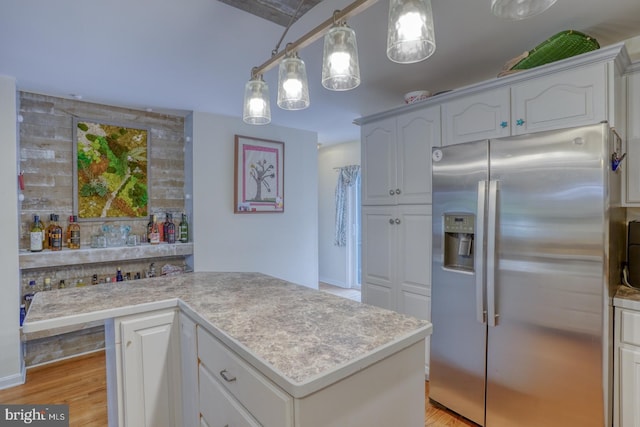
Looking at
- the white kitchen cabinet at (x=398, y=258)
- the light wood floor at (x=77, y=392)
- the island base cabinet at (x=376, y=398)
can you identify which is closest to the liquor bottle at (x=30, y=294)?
the light wood floor at (x=77, y=392)

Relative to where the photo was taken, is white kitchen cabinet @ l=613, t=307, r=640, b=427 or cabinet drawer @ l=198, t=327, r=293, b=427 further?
white kitchen cabinet @ l=613, t=307, r=640, b=427

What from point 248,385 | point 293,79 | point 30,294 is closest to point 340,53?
point 293,79

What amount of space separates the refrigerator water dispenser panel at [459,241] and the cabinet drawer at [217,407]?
1.49 m

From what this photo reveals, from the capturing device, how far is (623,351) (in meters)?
1.56

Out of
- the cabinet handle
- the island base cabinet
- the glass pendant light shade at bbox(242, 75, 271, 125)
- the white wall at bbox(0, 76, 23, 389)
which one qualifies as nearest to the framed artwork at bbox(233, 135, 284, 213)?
the white wall at bbox(0, 76, 23, 389)

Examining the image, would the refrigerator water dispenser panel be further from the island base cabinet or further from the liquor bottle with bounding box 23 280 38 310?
the liquor bottle with bounding box 23 280 38 310

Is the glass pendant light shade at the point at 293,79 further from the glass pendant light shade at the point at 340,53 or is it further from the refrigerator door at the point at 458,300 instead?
the refrigerator door at the point at 458,300

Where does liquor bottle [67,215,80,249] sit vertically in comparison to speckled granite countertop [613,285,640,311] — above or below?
above

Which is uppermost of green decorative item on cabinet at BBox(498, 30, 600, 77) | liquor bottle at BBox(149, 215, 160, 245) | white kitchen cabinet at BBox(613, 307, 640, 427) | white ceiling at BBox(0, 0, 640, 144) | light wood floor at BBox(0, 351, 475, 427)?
white ceiling at BBox(0, 0, 640, 144)

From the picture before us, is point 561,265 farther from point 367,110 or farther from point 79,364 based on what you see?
point 79,364

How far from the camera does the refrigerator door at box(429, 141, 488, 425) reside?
1877 mm

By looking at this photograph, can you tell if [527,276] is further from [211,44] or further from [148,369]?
[211,44]

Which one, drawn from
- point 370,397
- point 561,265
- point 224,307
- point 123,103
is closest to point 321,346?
point 370,397

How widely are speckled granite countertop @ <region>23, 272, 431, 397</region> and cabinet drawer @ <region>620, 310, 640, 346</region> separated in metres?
1.14
